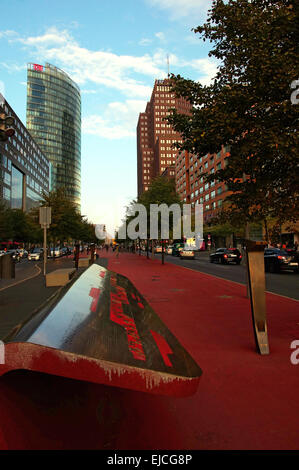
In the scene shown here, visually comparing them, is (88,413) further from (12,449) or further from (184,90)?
(184,90)

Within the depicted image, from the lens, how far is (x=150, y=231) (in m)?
33.8

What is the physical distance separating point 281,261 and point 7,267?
54.8 ft

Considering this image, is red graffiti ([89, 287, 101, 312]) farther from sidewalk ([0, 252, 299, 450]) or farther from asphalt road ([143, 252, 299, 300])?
asphalt road ([143, 252, 299, 300])

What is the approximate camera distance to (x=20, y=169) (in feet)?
278

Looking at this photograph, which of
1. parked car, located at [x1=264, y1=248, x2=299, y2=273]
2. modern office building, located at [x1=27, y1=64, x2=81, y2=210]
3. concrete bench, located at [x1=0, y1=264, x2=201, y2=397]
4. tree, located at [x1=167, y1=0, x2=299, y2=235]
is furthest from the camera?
modern office building, located at [x1=27, y1=64, x2=81, y2=210]

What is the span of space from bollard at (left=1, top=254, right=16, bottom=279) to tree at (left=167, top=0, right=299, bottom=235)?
18.3 feet

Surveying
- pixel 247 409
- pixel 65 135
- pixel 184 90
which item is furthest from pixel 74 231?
pixel 65 135

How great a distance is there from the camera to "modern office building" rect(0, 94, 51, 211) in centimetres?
7050

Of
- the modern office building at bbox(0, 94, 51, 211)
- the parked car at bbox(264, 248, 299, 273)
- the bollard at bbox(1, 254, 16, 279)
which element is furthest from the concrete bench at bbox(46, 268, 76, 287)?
the modern office building at bbox(0, 94, 51, 211)

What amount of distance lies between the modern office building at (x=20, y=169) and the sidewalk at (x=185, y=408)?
58.5 metres

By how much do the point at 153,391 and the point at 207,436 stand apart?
1.38 metres

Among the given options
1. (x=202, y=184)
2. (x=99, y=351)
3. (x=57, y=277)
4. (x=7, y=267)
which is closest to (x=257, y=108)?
(x=99, y=351)
